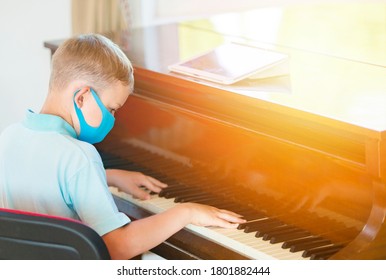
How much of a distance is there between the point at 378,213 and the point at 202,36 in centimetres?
133

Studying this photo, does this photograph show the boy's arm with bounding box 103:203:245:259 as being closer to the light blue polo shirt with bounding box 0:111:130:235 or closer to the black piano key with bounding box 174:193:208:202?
the light blue polo shirt with bounding box 0:111:130:235

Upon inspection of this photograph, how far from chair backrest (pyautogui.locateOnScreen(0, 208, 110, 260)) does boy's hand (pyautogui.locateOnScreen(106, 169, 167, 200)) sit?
758 mm

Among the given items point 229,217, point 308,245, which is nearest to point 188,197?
point 229,217

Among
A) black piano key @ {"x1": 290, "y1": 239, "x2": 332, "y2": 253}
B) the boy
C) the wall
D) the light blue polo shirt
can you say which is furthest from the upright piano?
the wall

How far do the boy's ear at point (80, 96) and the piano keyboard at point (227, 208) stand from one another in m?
0.46

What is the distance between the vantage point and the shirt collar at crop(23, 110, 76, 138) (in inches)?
87.0

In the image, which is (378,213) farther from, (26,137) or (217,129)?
(26,137)

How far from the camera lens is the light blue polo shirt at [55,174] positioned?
2.16 m

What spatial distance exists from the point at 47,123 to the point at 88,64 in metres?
0.19

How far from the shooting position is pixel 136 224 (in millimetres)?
2217

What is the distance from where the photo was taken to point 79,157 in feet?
7.09

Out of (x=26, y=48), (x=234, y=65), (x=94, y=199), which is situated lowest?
(x=26, y=48)

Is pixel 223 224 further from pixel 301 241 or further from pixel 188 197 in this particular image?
pixel 188 197

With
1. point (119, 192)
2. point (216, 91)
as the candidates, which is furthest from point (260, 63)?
point (119, 192)
